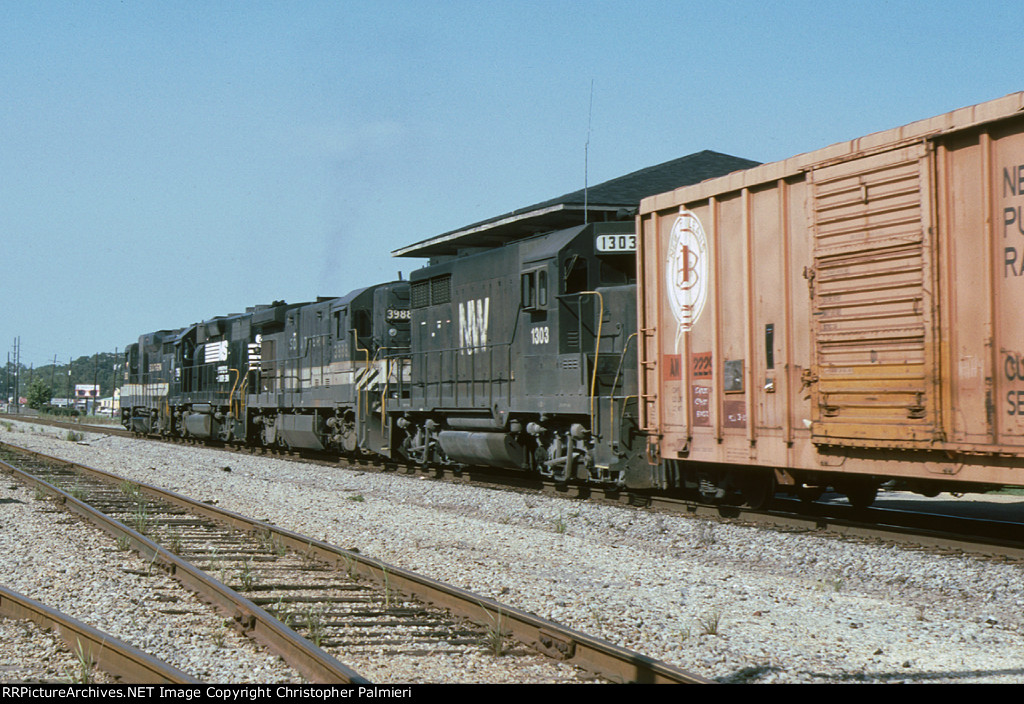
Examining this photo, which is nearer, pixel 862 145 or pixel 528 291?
pixel 862 145

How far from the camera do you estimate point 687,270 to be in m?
10.0

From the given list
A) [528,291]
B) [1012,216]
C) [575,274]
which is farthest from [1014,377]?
[528,291]

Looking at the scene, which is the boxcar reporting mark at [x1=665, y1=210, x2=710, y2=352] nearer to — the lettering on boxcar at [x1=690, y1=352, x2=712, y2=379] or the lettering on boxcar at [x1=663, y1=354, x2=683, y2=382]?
the lettering on boxcar at [x1=663, y1=354, x2=683, y2=382]

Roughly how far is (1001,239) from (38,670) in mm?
6520

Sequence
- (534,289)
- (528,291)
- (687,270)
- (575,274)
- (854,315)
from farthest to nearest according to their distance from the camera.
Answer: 1. (528,291)
2. (534,289)
3. (575,274)
4. (687,270)
5. (854,315)

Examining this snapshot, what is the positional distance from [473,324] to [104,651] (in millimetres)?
10005

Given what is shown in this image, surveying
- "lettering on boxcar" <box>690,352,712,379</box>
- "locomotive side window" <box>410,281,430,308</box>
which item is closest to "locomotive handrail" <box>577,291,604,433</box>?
"lettering on boxcar" <box>690,352,712,379</box>

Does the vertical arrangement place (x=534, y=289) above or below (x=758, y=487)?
above

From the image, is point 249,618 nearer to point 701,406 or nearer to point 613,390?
point 701,406

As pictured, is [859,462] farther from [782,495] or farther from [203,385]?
[203,385]

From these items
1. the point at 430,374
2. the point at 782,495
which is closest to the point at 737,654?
the point at 782,495

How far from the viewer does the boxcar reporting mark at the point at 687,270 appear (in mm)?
9758

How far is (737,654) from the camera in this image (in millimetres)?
5129

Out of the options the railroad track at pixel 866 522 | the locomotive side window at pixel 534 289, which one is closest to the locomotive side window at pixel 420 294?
the locomotive side window at pixel 534 289
